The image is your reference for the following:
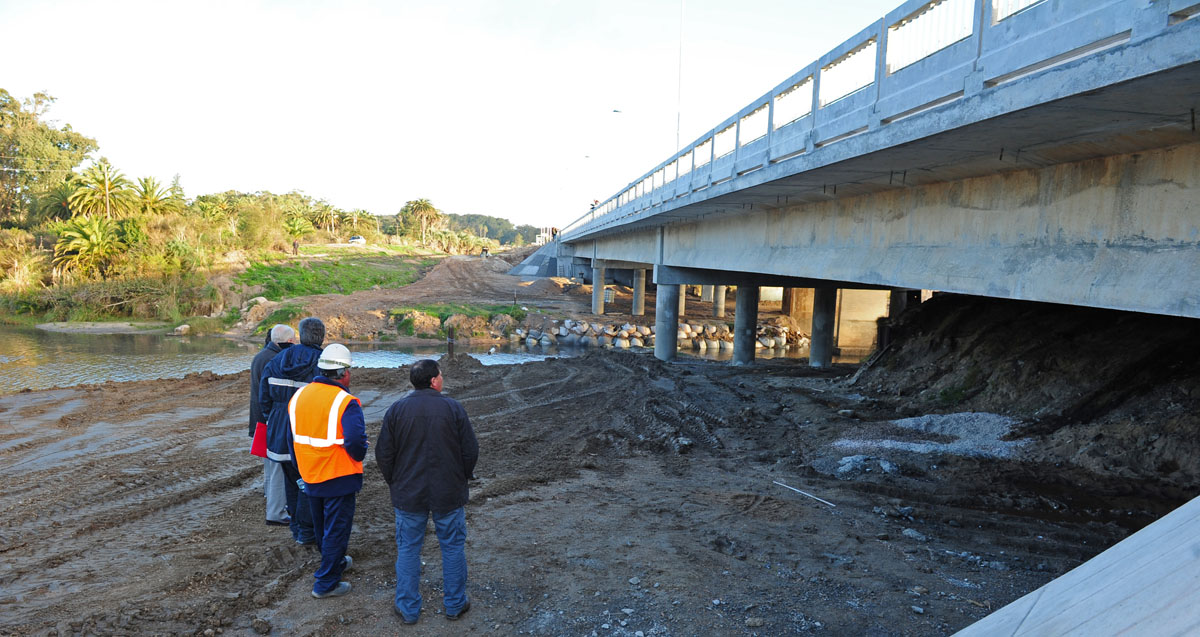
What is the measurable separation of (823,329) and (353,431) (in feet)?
65.0

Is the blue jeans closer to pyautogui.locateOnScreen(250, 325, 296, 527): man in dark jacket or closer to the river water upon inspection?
pyautogui.locateOnScreen(250, 325, 296, 527): man in dark jacket

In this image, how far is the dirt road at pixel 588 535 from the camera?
15.4ft

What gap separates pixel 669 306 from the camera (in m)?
23.9

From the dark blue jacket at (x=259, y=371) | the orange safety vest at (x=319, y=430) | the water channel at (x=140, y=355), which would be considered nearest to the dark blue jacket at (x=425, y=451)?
the orange safety vest at (x=319, y=430)

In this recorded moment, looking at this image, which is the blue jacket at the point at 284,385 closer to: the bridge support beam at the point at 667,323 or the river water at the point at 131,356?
the river water at the point at 131,356

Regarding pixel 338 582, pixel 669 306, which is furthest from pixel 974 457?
pixel 669 306

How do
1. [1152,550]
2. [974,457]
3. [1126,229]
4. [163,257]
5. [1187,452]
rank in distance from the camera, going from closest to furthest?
[1152,550], [1126,229], [1187,452], [974,457], [163,257]

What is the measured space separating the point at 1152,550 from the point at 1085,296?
18.1 ft

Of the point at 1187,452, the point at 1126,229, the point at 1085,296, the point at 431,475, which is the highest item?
the point at 1126,229

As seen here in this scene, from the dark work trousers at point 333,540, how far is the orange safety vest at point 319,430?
25cm

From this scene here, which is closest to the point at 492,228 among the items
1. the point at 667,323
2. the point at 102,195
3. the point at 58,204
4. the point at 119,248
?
the point at 58,204

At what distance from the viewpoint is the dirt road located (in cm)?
470

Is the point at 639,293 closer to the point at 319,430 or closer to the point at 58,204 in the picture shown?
the point at 319,430

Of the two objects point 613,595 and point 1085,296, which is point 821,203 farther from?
point 613,595
